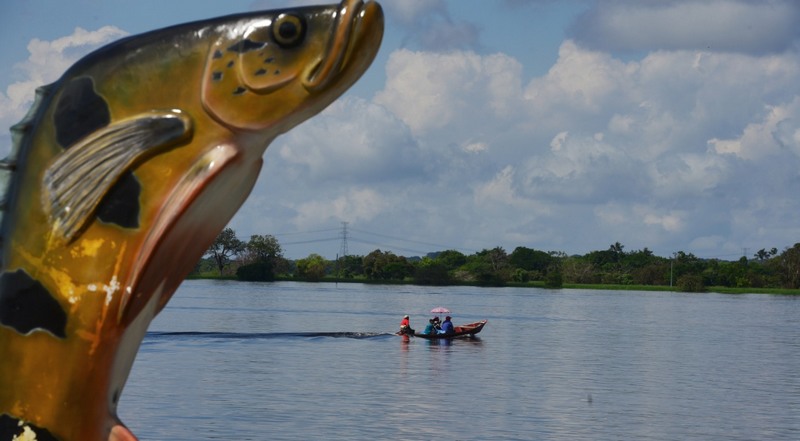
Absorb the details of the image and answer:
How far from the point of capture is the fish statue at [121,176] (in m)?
2.88

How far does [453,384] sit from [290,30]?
33043 mm

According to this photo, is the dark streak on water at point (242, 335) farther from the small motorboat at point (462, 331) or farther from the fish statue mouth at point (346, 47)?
the fish statue mouth at point (346, 47)

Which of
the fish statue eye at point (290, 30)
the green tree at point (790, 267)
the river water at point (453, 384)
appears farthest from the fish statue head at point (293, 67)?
the green tree at point (790, 267)

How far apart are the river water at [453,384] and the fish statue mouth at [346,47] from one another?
834 inches

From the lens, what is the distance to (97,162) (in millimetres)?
2863

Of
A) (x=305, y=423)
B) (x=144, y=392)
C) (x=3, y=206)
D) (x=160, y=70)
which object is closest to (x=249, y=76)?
(x=160, y=70)

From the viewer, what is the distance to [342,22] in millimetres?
2914

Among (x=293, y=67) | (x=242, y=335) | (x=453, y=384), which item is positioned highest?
(x=293, y=67)

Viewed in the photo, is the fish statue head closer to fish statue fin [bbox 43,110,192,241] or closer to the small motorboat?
fish statue fin [bbox 43,110,192,241]

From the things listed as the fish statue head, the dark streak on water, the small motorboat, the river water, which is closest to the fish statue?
the fish statue head

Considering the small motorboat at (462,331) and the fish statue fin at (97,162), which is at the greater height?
the fish statue fin at (97,162)

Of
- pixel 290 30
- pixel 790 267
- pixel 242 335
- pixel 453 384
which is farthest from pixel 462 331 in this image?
pixel 790 267

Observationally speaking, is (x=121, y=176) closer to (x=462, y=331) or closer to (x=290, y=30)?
(x=290, y=30)

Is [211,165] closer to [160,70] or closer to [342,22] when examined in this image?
[160,70]
